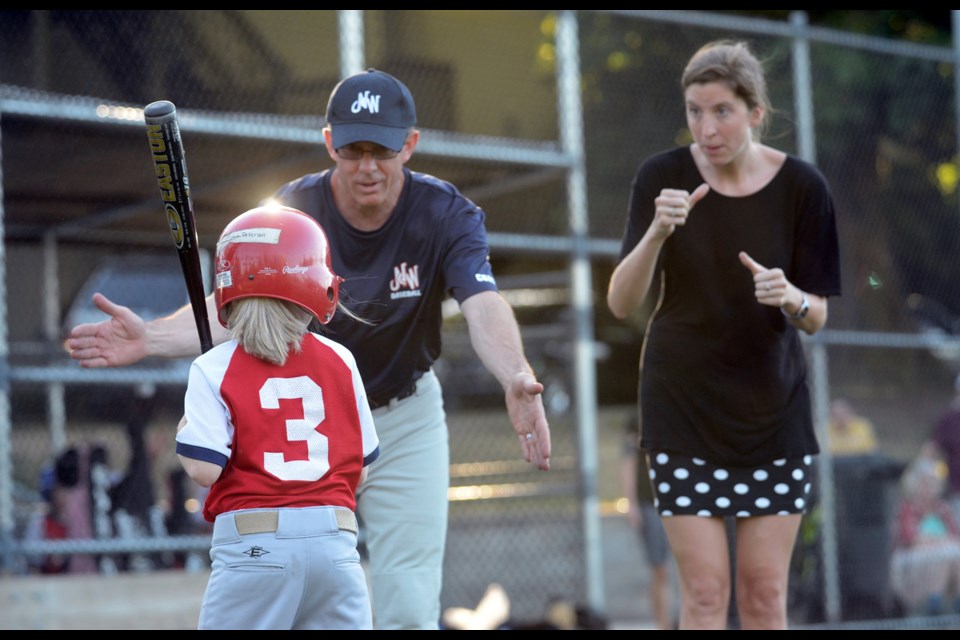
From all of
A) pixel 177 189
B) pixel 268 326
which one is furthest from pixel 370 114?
pixel 268 326

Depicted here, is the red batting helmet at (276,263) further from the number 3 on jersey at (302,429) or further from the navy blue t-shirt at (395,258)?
the navy blue t-shirt at (395,258)

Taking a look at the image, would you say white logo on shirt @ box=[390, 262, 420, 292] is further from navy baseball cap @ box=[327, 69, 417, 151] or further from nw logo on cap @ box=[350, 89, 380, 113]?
nw logo on cap @ box=[350, 89, 380, 113]

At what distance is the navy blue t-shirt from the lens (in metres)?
4.46

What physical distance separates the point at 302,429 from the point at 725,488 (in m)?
1.77

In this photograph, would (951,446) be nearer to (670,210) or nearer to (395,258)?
(670,210)

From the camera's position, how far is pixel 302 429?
342 centimetres

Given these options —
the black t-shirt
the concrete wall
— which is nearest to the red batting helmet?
the black t-shirt

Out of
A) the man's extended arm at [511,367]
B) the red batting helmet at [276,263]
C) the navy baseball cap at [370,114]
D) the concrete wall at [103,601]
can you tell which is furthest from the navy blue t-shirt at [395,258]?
the concrete wall at [103,601]

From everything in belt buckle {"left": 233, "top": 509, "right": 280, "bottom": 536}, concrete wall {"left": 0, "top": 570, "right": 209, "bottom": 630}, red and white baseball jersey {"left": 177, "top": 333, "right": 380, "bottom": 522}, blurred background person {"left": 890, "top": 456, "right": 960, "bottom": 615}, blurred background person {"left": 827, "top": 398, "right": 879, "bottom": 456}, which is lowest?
blurred background person {"left": 890, "top": 456, "right": 960, "bottom": 615}

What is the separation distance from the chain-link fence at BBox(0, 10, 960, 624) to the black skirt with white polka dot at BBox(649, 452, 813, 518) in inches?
161

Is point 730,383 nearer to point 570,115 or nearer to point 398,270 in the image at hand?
point 398,270

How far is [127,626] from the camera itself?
7496 mm
